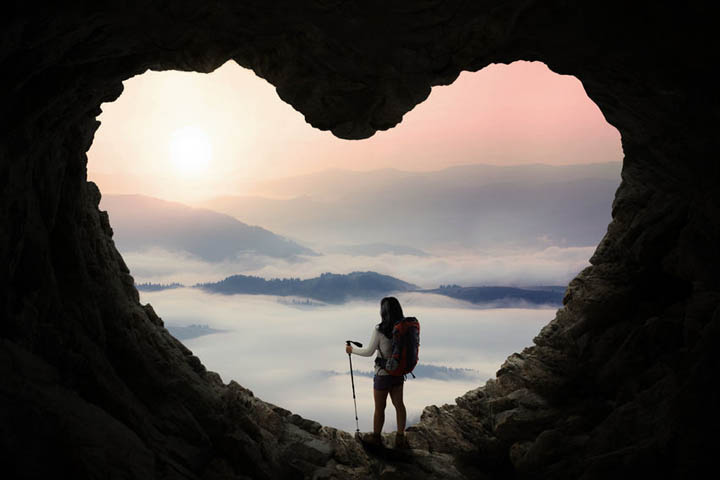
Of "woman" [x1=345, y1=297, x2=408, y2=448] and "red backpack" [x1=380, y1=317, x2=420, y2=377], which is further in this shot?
"woman" [x1=345, y1=297, x2=408, y2=448]

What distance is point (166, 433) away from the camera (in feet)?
21.6

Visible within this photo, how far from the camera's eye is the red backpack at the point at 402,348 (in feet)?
25.7

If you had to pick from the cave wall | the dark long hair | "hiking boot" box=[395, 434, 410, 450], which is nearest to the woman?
the dark long hair

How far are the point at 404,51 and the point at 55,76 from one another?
390 centimetres

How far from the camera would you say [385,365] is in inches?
313

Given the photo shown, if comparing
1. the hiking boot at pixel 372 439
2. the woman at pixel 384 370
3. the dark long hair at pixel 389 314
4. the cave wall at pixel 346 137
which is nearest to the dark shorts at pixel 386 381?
the woman at pixel 384 370

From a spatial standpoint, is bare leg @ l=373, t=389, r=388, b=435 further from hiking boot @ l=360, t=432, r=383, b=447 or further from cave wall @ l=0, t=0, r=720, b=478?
cave wall @ l=0, t=0, r=720, b=478

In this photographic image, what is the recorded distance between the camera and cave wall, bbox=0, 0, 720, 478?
494 centimetres

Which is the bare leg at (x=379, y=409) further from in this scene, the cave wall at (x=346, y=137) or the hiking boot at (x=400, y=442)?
the cave wall at (x=346, y=137)

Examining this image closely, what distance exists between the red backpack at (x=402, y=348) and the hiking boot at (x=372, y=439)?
4.32ft

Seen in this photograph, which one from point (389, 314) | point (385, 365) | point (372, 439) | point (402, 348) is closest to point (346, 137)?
point (389, 314)

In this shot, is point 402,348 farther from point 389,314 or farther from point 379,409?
point 379,409

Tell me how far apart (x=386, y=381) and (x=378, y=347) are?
22.9 inches

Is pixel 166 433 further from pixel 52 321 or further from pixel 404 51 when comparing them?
pixel 404 51
